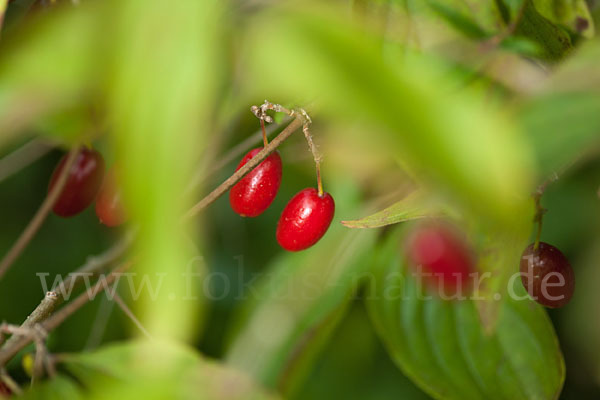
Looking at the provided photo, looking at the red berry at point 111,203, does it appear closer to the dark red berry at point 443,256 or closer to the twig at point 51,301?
the twig at point 51,301

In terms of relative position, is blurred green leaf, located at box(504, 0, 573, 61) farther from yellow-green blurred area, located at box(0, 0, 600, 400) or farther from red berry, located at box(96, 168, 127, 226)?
red berry, located at box(96, 168, 127, 226)

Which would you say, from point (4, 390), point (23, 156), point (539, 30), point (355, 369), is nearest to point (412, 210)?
point (539, 30)

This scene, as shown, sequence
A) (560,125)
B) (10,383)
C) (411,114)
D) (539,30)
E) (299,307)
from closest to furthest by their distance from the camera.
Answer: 1. (411,114)
2. (560,125)
3. (10,383)
4. (539,30)
5. (299,307)

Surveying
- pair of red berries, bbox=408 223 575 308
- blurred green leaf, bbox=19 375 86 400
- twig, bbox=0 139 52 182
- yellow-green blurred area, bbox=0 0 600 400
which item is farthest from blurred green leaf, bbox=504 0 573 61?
A: twig, bbox=0 139 52 182

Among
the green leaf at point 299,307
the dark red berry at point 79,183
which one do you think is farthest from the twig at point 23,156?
the green leaf at point 299,307

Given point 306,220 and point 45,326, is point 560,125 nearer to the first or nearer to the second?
point 306,220

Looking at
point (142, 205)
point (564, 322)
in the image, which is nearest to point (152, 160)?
point (142, 205)

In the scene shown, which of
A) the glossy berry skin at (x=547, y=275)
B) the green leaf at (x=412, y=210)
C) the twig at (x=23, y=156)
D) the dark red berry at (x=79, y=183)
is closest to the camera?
the green leaf at (x=412, y=210)
